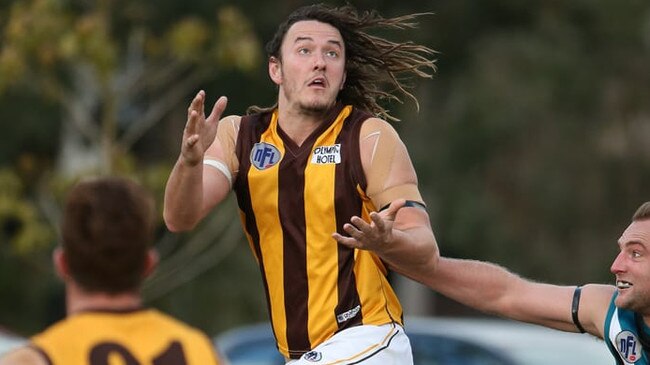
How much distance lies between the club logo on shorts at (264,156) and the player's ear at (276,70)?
31cm

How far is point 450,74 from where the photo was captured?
25391mm

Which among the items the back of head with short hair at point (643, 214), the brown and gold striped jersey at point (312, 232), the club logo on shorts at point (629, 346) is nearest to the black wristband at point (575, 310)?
the club logo on shorts at point (629, 346)

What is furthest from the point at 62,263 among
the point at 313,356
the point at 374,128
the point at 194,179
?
the point at 374,128

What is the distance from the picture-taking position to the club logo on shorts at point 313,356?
21.3ft

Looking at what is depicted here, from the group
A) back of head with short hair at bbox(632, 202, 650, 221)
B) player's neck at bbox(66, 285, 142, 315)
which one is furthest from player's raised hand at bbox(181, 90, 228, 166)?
back of head with short hair at bbox(632, 202, 650, 221)

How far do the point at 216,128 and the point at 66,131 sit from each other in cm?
1710

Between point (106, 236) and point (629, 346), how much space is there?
9.30 ft

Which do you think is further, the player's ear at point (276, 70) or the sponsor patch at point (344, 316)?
the player's ear at point (276, 70)

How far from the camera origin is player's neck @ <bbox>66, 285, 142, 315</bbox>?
462 centimetres

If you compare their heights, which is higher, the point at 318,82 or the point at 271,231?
the point at 318,82

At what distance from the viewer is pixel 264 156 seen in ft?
22.3

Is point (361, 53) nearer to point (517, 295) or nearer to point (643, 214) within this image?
point (517, 295)

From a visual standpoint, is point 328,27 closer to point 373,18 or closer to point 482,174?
point 373,18

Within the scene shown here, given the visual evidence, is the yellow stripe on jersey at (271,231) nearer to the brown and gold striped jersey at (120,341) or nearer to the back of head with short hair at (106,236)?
the brown and gold striped jersey at (120,341)
